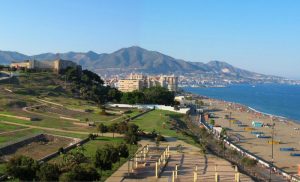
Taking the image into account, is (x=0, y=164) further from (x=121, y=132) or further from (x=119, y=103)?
(x=119, y=103)

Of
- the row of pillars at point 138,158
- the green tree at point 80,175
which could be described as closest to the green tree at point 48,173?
the green tree at point 80,175

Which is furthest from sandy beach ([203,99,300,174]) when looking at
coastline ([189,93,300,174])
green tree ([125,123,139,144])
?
green tree ([125,123,139,144])

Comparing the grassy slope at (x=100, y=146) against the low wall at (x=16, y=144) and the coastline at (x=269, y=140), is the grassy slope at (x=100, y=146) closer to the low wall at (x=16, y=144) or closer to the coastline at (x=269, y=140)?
the low wall at (x=16, y=144)

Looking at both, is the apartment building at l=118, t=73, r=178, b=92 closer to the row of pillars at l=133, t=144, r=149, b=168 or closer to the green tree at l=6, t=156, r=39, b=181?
the row of pillars at l=133, t=144, r=149, b=168

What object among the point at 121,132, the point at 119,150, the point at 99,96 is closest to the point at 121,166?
the point at 119,150

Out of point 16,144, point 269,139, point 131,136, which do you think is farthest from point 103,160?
point 269,139

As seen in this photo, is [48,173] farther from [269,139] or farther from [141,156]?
[269,139]

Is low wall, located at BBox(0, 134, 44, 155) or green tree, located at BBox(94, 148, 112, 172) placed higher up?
green tree, located at BBox(94, 148, 112, 172)

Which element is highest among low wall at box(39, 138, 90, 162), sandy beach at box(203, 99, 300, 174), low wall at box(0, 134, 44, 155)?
low wall at box(0, 134, 44, 155)
